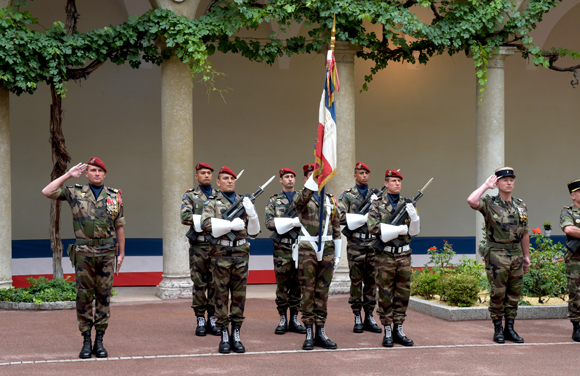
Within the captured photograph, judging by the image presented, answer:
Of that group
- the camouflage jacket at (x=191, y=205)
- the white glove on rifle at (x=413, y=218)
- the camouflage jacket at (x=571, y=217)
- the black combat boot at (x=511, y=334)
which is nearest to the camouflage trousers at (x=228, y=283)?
the camouflage jacket at (x=191, y=205)

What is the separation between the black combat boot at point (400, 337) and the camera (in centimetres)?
724

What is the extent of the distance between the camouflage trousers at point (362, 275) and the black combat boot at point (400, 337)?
0.85m

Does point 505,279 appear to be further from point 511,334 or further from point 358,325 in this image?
point 358,325

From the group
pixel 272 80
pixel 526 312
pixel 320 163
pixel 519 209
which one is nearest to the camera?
pixel 320 163

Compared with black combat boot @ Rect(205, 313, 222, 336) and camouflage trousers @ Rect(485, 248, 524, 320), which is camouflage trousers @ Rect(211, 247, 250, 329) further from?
camouflage trousers @ Rect(485, 248, 524, 320)

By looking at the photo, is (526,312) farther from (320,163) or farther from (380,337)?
(320,163)

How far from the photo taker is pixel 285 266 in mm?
8094

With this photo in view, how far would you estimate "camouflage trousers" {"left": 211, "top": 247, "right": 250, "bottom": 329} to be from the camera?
22.8 ft

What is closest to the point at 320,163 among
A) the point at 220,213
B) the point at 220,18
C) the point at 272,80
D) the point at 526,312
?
the point at 220,213

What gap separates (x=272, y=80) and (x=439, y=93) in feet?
13.3

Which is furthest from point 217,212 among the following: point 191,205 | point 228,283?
point 191,205

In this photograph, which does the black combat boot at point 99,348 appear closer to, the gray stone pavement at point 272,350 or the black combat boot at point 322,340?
the gray stone pavement at point 272,350

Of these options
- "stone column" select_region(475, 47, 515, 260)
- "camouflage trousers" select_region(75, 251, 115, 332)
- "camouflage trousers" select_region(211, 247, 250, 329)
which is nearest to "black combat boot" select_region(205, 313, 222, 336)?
"camouflage trousers" select_region(211, 247, 250, 329)

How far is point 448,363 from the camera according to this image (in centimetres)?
645
